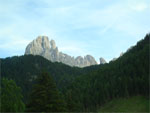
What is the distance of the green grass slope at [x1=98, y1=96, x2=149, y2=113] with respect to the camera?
338 feet

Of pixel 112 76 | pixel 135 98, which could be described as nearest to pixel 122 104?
pixel 135 98

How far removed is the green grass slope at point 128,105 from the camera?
4061 inches

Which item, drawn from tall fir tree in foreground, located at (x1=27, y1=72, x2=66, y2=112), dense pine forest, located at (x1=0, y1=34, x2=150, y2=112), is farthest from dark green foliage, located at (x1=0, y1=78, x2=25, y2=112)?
tall fir tree in foreground, located at (x1=27, y1=72, x2=66, y2=112)

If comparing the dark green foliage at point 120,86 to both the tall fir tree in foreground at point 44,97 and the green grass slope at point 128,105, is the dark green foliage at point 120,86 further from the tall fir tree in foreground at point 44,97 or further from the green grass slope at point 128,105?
the tall fir tree in foreground at point 44,97

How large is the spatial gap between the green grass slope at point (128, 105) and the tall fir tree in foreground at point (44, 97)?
243ft

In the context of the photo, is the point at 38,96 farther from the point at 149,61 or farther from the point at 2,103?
the point at 149,61

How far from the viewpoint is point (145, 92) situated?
4732 inches

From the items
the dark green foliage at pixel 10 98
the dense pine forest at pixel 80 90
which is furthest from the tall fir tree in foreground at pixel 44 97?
the dark green foliage at pixel 10 98

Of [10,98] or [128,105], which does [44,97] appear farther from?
[128,105]

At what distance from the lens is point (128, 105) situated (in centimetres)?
11050

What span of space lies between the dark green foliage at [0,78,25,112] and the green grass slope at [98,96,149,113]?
70.1 meters

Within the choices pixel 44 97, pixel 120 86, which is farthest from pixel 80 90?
pixel 44 97

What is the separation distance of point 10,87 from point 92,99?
102 m

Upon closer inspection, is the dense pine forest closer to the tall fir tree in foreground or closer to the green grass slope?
the tall fir tree in foreground
